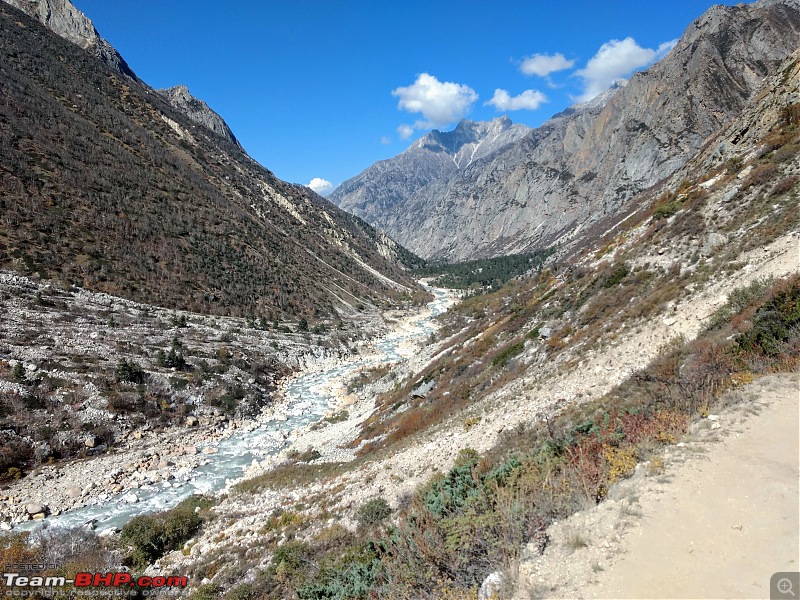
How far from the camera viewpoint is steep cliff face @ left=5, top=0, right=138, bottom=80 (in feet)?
494

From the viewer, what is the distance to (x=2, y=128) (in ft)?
217

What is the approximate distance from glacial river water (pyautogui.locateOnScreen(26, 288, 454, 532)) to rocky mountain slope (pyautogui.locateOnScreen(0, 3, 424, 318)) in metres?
24.7

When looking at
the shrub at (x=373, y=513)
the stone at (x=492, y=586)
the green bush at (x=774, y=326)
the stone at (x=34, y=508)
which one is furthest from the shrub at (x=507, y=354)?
the stone at (x=34, y=508)

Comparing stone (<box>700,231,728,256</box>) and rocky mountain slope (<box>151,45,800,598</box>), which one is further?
stone (<box>700,231,728,256</box>)

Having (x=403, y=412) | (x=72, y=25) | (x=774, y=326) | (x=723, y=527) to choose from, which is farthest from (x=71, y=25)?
(x=723, y=527)

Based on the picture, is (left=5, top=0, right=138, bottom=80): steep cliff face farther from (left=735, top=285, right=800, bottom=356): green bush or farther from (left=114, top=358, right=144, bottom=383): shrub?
(left=735, top=285, right=800, bottom=356): green bush

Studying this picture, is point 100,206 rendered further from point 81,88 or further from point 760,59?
point 760,59

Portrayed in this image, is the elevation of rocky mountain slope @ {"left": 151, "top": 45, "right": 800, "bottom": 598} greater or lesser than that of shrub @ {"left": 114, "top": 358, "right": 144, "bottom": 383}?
lesser

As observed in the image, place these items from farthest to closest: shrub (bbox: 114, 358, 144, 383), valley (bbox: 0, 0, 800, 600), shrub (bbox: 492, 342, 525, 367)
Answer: shrub (bbox: 114, 358, 144, 383) < shrub (bbox: 492, 342, 525, 367) < valley (bbox: 0, 0, 800, 600)

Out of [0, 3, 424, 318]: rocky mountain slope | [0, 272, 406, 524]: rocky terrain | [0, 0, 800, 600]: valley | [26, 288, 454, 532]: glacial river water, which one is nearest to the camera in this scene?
[0, 0, 800, 600]: valley

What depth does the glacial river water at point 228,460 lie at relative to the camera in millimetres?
20828

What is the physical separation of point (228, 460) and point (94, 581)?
16.4m

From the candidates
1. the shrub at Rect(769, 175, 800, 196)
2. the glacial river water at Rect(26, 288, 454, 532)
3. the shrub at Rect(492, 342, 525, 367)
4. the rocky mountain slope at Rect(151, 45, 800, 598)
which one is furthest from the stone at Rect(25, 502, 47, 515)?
the shrub at Rect(769, 175, 800, 196)

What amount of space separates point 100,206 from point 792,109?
84.2m
